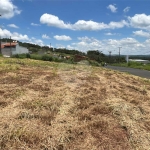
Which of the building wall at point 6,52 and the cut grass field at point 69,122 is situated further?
the building wall at point 6,52

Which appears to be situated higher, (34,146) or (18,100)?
(18,100)

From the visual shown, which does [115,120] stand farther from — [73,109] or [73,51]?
[73,51]

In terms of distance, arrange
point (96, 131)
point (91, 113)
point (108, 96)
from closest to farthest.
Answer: point (96, 131)
point (91, 113)
point (108, 96)

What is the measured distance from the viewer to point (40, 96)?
445 cm

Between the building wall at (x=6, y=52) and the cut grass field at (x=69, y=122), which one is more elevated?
the building wall at (x=6, y=52)

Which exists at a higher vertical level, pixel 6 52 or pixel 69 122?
pixel 6 52

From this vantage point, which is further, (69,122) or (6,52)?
(6,52)

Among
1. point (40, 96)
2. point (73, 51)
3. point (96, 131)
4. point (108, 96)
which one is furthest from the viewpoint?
point (73, 51)

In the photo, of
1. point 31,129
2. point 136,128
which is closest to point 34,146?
point 31,129

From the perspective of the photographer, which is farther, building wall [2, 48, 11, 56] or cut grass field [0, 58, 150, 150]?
building wall [2, 48, 11, 56]

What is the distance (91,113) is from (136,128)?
2.84 ft

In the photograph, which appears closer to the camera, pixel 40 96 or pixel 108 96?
pixel 40 96

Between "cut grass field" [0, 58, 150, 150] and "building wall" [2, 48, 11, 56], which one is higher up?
"building wall" [2, 48, 11, 56]

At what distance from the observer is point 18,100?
13.1ft
